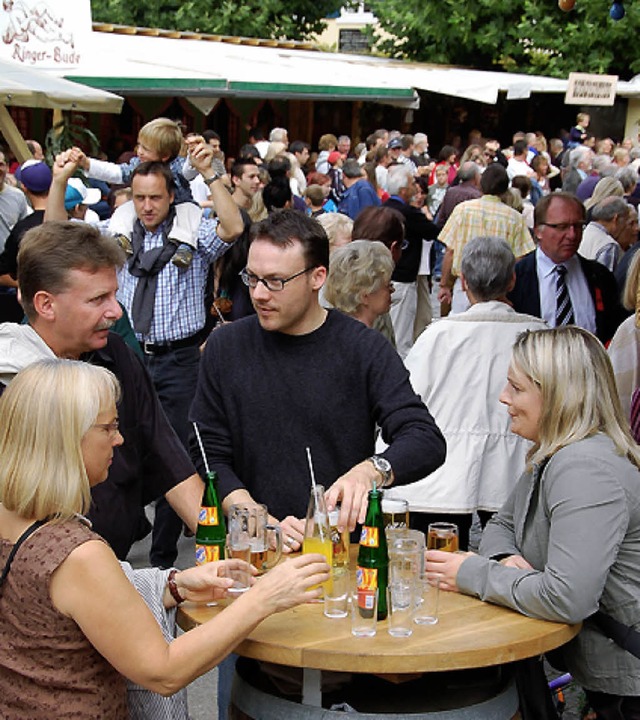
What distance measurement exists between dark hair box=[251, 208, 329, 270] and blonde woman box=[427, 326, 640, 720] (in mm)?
779

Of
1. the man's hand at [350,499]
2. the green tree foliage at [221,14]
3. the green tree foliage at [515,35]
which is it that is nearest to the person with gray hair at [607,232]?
the man's hand at [350,499]

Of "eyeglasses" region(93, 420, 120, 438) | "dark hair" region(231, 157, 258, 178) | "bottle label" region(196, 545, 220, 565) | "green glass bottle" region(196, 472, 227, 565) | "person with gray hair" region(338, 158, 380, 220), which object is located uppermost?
"eyeglasses" region(93, 420, 120, 438)

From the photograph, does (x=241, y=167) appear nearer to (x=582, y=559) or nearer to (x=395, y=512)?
(x=395, y=512)

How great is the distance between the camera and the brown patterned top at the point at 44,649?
263 cm

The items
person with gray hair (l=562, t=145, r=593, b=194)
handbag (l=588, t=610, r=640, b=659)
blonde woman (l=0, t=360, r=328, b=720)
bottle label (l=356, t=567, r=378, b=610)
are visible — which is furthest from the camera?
person with gray hair (l=562, t=145, r=593, b=194)

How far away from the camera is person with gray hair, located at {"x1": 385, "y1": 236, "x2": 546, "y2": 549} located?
16.3 ft

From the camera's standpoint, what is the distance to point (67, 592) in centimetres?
261

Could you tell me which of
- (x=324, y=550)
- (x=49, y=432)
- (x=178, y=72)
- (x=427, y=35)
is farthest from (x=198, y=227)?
(x=427, y=35)

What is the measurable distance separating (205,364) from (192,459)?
34 cm

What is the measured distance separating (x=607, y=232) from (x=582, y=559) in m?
5.67

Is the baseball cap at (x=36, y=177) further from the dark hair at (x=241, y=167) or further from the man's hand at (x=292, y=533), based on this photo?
the man's hand at (x=292, y=533)

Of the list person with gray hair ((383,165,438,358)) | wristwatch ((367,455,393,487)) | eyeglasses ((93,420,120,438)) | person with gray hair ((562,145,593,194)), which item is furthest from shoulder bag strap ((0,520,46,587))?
person with gray hair ((562,145,593,194))

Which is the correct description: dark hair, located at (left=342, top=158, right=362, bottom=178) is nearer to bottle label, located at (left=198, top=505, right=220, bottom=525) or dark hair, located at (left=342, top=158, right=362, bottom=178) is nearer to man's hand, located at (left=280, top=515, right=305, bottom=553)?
man's hand, located at (left=280, top=515, right=305, bottom=553)

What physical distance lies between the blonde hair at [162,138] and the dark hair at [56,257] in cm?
298
